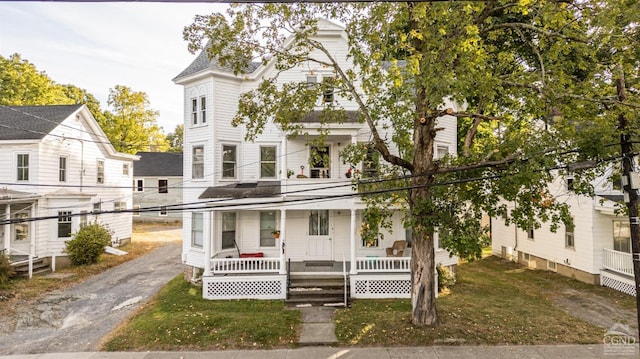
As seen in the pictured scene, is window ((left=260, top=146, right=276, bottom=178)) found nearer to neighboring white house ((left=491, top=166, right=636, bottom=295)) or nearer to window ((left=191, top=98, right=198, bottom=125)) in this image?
window ((left=191, top=98, right=198, bottom=125))

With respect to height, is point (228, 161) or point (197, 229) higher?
point (228, 161)

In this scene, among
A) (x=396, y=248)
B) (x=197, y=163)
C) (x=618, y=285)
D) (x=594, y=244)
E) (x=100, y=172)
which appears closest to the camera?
(x=618, y=285)

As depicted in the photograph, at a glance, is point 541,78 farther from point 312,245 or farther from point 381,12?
point 312,245

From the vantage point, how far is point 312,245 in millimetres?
15422

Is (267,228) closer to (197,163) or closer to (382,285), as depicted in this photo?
(197,163)

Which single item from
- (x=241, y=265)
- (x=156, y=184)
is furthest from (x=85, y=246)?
(x=156, y=184)

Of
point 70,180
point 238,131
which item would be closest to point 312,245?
point 238,131

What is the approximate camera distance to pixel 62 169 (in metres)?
18.9

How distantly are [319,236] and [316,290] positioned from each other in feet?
10.00

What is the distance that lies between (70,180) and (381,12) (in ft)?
64.4

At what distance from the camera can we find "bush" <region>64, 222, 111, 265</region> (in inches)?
695

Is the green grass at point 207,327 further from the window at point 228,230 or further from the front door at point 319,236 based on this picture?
the front door at point 319,236

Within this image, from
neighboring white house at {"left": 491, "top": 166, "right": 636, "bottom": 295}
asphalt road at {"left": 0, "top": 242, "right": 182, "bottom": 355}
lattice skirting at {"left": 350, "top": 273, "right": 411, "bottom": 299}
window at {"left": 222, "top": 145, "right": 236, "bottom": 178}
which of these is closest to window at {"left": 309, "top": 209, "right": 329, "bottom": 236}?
lattice skirting at {"left": 350, "top": 273, "right": 411, "bottom": 299}

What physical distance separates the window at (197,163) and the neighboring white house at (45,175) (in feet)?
12.7
